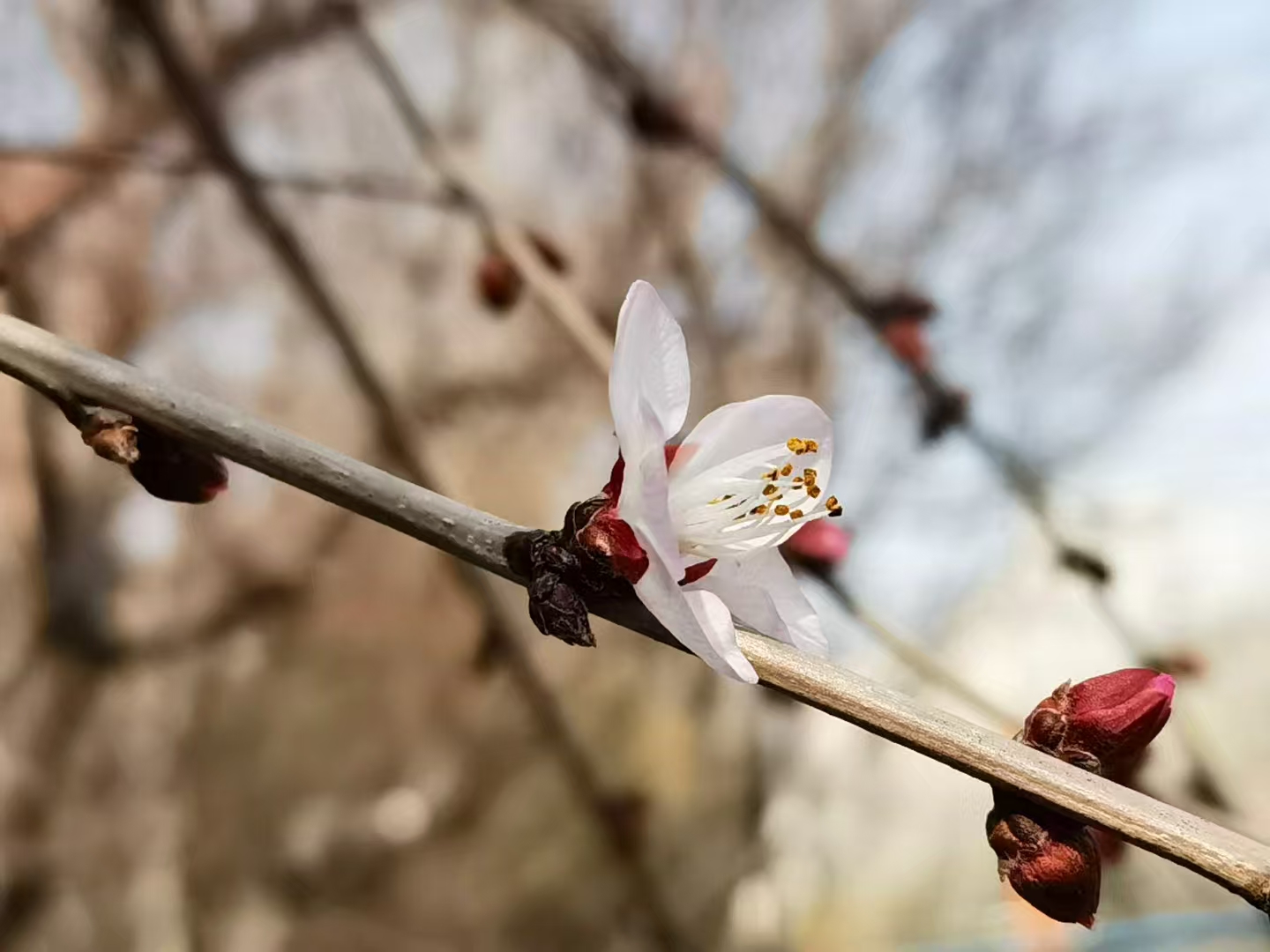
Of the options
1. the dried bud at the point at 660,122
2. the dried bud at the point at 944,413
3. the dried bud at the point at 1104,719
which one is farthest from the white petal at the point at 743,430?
the dried bud at the point at 660,122

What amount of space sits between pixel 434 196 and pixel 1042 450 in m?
0.74

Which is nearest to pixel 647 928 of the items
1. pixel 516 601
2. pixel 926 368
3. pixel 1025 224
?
pixel 516 601

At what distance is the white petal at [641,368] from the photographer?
0.82 feet

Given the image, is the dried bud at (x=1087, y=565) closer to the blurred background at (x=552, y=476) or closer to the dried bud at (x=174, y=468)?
the blurred background at (x=552, y=476)

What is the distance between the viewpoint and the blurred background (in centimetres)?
77

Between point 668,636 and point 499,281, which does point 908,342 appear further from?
point 668,636

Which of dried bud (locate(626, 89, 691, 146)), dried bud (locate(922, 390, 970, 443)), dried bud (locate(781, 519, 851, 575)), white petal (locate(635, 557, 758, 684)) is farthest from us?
dried bud (locate(626, 89, 691, 146))

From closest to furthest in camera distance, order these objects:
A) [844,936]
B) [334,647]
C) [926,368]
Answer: [926,368], [334,647], [844,936]

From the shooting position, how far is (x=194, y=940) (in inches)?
29.6

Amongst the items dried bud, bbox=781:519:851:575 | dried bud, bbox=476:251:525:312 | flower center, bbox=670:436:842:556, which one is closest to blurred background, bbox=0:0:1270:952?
dried bud, bbox=476:251:525:312

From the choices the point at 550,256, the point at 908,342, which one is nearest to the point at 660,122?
the point at 550,256

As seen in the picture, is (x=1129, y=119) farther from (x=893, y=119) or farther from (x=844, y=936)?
(x=844, y=936)

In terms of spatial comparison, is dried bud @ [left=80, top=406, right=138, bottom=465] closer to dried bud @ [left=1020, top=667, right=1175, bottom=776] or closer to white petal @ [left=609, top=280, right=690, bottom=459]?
white petal @ [left=609, top=280, right=690, bottom=459]

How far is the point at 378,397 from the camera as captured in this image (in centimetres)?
86
